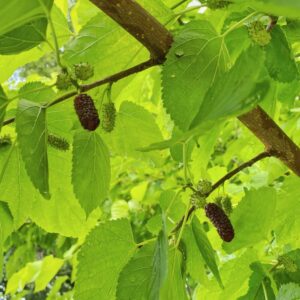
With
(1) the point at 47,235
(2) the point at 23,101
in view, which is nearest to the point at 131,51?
(2) the point at 23,101

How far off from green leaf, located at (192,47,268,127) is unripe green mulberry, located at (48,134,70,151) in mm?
336

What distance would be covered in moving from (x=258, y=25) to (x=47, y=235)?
2.08m

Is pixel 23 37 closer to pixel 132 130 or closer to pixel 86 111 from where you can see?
Result: pixel 86 111

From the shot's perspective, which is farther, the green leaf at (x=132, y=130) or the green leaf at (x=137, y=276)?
the green leaf at (x=132, y=130)

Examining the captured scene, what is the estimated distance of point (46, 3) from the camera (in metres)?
0.47

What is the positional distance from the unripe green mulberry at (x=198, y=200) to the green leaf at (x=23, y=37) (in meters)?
0.25

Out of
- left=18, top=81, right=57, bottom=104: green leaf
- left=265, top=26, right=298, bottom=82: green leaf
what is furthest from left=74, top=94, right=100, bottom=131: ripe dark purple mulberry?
left=265, top=26, right=298, bottom=82: green leaf

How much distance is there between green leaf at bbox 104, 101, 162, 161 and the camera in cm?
79

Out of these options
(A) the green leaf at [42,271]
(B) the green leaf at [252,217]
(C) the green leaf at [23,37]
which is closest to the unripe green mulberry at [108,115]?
(C) the green leaf at [23,37]

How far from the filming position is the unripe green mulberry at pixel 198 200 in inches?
25.7

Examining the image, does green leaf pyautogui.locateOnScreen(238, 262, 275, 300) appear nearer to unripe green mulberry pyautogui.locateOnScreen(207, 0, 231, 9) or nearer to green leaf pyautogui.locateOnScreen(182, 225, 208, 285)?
green leaf pyautogui.locateOnScreen(182, 225, 208, 285)

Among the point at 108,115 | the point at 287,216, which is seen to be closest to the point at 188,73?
the point at 108,115

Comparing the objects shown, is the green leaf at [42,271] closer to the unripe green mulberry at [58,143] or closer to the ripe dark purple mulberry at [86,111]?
the unripe green mulberry at [58,143]

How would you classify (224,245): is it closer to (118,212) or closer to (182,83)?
(182,83)
